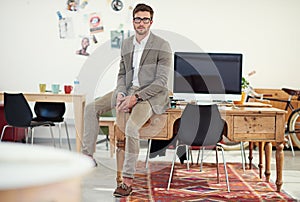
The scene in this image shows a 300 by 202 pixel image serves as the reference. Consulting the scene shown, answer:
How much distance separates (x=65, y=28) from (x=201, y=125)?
332 centimetres

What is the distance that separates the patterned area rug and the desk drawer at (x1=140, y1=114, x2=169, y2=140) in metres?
0.44

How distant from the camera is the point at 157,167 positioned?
4746 mm

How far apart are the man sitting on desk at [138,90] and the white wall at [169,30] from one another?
260 cm

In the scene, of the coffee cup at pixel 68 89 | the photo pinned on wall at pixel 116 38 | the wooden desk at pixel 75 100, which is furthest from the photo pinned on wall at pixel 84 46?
the wooden desk at pixel 75 100

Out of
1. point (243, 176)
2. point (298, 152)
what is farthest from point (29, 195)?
point (298, 152)

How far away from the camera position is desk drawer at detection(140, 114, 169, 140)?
358 centimetres

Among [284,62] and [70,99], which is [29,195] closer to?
[70,99]

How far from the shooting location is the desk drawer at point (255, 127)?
12.0 ft

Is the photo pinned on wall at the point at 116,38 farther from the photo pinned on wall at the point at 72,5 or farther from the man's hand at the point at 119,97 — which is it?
the man's hand at the point at 119,97

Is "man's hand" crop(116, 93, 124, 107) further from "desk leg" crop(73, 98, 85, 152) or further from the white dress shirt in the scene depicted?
"desk leg" crop(73, 98, 85, 152)

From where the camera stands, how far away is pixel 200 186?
3902mm

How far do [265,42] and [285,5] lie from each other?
545 millimetres

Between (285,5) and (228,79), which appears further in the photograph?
(285,5)

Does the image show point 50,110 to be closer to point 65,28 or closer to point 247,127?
point 65,28
